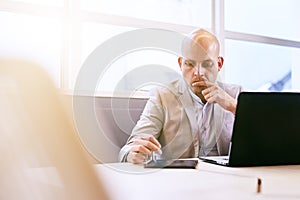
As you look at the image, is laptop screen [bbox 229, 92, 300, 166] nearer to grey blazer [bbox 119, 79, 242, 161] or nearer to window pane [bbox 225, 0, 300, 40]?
grey blazer [bbox 119, 79, 242, 161]

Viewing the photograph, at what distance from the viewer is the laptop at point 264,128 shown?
1.04m

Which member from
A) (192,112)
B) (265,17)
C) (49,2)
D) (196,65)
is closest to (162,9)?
(49,2)

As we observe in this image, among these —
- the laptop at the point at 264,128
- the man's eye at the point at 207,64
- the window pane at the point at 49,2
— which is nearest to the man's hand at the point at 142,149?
the laptop at the point at 264,128

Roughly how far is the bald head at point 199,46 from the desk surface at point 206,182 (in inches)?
28.2

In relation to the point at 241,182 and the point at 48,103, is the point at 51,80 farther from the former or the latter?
the point at 241,182

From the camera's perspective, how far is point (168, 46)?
5.47 feet

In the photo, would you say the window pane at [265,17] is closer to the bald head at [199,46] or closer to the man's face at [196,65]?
the bald head at [199,46]

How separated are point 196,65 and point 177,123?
30cm

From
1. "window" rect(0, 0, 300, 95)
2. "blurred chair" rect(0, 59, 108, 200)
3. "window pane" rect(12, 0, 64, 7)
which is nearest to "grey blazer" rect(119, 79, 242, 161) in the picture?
"window" rect(0, 0, 300, 95)

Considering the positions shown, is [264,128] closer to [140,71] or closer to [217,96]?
[217,96]

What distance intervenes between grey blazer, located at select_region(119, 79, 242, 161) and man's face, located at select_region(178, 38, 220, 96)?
0.17ft

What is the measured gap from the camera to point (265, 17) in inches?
139

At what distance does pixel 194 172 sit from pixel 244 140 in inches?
6.7

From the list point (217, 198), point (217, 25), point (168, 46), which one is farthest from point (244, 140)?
point (217, 25)
